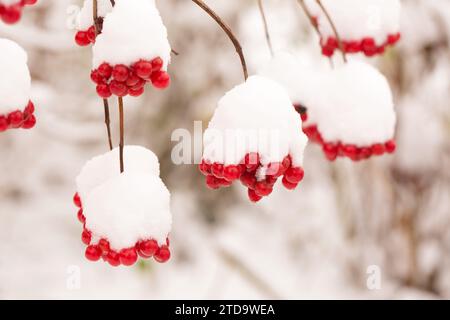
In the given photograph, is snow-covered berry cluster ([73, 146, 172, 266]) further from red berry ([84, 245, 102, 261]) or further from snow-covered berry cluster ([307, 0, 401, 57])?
snow-covered berry cluster ([307, 0, 401, 57])

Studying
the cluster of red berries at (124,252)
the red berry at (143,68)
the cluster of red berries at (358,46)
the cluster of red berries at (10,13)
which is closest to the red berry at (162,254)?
the cluster of red berries at (124,252)

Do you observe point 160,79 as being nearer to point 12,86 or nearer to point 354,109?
point 12,86

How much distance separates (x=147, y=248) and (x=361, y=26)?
573 mm

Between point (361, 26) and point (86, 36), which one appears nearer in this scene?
point (86, 36)

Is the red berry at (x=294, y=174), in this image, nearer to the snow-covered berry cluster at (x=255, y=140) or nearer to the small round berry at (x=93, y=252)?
the snow-covered berry cluster at (x=255, y=140)

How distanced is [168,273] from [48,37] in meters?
1.54

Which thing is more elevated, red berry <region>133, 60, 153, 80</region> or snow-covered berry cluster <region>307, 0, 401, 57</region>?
snow-covered berry cluster <region>307, 0, 401, 57</region>

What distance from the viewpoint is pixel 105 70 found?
2.40 ft

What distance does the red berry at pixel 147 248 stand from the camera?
784 mm

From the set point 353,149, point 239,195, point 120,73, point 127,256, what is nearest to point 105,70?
point 120,73

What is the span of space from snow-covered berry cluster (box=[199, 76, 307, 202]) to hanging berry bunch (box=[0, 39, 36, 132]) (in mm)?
246

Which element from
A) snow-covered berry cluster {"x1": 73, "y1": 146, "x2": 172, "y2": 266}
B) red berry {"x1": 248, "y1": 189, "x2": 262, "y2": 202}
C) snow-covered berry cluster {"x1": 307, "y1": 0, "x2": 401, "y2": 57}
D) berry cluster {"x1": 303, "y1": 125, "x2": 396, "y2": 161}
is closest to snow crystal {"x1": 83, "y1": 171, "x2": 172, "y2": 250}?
snow-covered berry cluster {"x1": 73, "y1": 146, "x2": 172, "y2": 266}

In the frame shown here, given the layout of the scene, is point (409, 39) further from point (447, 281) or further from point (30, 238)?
point (30, 238)

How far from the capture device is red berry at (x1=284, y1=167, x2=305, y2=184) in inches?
30.8
